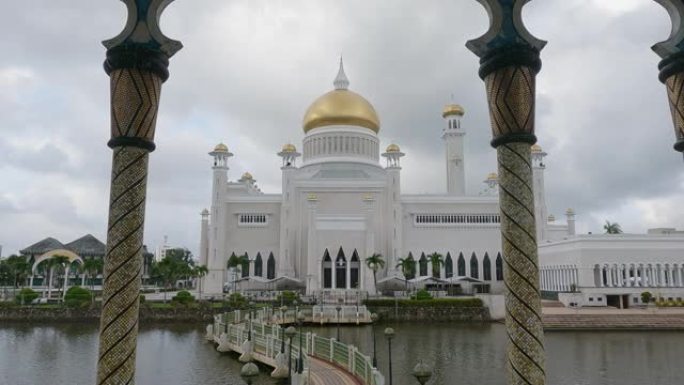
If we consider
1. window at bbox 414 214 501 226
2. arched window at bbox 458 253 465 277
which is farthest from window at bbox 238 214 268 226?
arched window at bbox 458 253 465 277

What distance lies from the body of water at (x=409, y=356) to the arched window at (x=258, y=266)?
17366 mm

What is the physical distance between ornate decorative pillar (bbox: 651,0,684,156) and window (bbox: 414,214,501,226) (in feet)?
131

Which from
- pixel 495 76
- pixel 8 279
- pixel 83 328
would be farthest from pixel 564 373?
pixel 8 279

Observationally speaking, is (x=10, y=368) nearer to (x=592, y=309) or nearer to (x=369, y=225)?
(x=369, y=225)

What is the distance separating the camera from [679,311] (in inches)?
1177

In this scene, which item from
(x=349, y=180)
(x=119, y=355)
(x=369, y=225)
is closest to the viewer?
(x=119, y=355)

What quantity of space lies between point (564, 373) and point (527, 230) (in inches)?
481

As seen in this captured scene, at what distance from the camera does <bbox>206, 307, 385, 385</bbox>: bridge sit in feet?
37.8

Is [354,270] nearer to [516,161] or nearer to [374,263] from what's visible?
[374,263]

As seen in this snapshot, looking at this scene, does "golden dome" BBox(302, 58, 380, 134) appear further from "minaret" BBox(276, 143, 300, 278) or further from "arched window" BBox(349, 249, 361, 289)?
"arched window" BBox(349, 249, 361, 289)

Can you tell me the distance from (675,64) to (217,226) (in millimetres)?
41040

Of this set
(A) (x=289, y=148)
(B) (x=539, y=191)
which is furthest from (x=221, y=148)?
(B) (x=539, y=191)

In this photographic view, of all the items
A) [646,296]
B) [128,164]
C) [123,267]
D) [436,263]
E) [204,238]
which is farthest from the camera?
[204,238]

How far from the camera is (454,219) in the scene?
45.8 meters
